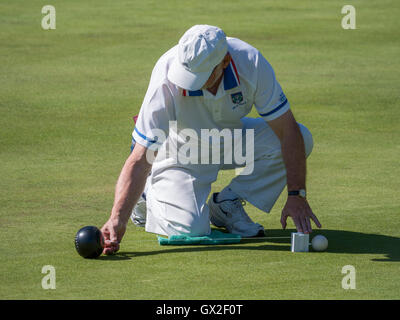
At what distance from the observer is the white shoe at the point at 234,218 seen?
20.1 ft

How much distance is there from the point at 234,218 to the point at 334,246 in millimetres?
781

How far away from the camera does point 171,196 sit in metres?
6.21

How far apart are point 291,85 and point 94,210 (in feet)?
18.1

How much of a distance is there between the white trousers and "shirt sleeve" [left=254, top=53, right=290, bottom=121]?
15.6 inches

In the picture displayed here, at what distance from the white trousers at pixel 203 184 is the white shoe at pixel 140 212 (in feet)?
0.29

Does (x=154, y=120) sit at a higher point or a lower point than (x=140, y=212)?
higher

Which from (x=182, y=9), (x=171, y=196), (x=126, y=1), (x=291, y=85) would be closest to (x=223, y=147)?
(x=171, y=196)

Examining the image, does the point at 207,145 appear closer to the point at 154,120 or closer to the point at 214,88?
the point at 214,88

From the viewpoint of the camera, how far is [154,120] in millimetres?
5660

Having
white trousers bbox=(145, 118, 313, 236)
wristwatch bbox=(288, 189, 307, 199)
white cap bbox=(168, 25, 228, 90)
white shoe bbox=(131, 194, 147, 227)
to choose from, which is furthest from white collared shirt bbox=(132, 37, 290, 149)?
white shoe bbox=(131, 194, 147, 227)

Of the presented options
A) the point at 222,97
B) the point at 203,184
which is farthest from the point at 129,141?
the point at 222,97


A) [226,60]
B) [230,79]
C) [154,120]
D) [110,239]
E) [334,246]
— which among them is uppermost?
[226,60]

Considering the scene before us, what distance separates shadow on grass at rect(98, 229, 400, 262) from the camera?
5645 millimetres
